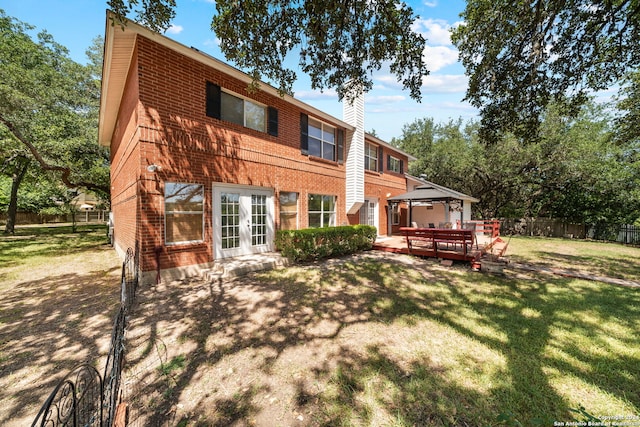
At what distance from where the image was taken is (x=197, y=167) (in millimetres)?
7266

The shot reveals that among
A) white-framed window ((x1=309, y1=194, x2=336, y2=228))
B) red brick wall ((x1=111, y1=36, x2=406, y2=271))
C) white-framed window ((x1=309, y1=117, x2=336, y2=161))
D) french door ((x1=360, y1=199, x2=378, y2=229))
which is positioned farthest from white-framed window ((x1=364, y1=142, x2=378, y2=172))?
red brick wall ((x1=111, y1=36, x2=406, y2=271))

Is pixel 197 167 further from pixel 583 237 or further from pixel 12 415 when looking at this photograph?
pixel 583 237

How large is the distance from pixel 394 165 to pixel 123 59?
50.6ft

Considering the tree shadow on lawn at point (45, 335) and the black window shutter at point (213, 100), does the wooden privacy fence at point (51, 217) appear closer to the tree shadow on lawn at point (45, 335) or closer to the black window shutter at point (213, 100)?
the tree shadow on lawn at point (45, 335)

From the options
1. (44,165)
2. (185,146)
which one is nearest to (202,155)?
(185,146)

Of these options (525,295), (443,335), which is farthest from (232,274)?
(525,295)

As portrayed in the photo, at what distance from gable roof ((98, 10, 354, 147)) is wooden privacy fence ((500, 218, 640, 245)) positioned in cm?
2100

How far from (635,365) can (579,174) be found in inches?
803

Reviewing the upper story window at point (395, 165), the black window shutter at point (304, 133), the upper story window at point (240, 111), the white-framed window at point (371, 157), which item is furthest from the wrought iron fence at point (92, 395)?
the upper story window at point (395, 165)

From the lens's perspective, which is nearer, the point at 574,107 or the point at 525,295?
the point at 525,295

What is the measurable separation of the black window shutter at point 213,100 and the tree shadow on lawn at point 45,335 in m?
5.59

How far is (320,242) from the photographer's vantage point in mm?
9398

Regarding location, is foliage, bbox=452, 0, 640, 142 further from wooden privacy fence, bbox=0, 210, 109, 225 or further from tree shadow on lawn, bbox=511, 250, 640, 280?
wooden privacy fence, bbox=0, 210, 109, 225

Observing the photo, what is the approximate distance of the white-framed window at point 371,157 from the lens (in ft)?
48.3
